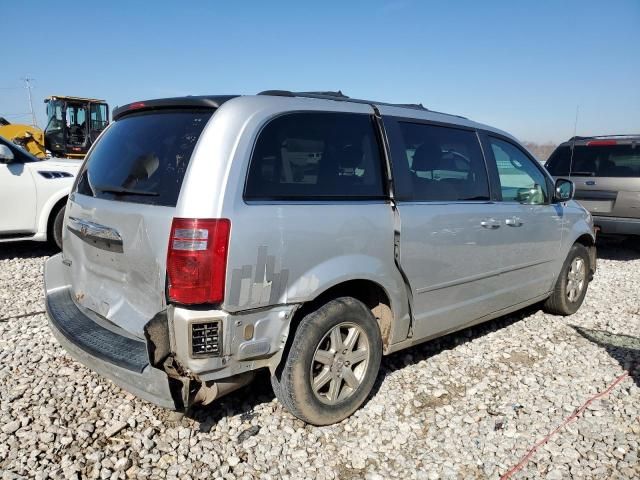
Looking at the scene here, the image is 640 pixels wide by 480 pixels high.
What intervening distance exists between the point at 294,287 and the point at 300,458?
946 mm

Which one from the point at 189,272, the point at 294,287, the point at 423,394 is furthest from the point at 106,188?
the point at 423,394

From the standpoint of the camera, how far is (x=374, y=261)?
9.33 feet

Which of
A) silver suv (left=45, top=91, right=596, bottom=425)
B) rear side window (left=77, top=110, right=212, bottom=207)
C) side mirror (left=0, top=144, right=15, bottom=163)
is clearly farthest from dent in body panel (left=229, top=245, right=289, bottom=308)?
side mirror (left=0, top=144, right=15, bottom=163)

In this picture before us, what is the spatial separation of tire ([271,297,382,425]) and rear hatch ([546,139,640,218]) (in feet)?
19.1

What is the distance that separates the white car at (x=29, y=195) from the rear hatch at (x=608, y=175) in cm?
751

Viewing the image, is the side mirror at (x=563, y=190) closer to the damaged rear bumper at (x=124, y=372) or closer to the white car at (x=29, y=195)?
the damaged rear bumper at (x=124, y=372)

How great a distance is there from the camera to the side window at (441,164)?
3188 millimetres

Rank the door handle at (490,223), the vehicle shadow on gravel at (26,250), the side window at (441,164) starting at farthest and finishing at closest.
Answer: the vehicle shadow on gravel at (26,250)
the door handle at (490,223)
the side window at (441,164)

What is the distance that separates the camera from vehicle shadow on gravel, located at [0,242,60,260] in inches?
273

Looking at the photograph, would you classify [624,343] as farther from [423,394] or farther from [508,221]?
[423,394]

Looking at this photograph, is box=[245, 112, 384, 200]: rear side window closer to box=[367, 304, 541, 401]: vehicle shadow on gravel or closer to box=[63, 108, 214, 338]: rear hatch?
box=[63, 108, 214, 338]: rear hatch

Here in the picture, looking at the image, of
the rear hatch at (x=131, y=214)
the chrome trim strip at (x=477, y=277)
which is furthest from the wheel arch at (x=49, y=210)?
the chrome trim strip at (x=477, y=277)

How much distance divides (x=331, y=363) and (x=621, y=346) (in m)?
2.94

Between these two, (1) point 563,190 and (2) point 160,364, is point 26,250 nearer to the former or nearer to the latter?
(2) point 160,364
